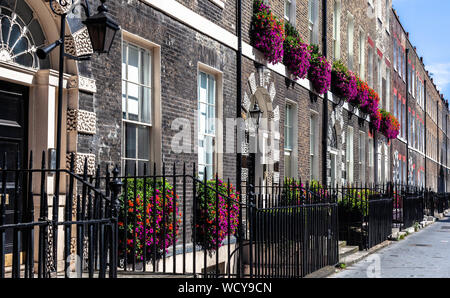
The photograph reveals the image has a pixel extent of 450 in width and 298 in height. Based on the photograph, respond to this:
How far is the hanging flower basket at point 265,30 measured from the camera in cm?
1212

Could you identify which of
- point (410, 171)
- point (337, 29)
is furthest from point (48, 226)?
point (410, 171)

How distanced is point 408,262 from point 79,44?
770 centimetres

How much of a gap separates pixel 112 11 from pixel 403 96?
26.4 metres

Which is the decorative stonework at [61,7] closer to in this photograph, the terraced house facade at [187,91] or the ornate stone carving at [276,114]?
the terraced house facade at [187,91]

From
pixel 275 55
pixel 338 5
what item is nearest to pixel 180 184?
pixel 275 55

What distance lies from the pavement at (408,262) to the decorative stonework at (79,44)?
17.5 feet

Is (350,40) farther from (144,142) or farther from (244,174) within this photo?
(144,142)

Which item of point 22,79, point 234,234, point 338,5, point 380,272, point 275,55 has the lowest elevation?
point 380,272

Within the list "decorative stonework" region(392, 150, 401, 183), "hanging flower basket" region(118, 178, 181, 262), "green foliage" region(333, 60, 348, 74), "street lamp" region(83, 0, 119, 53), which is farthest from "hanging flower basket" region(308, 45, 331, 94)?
"decorative stonework" region(392, 150, 401, 183)

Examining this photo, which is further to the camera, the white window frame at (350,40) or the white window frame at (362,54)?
the white window frame at (362,54)

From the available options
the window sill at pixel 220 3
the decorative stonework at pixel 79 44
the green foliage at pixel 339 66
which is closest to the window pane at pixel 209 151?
the window sill at pixel 220 3

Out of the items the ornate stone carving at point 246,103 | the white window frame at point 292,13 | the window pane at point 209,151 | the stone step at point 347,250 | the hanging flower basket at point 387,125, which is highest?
Result: the white window frame at point 292,13

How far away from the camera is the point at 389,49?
90.1ft

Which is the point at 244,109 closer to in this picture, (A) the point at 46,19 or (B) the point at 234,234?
(B) the point at 234,234
